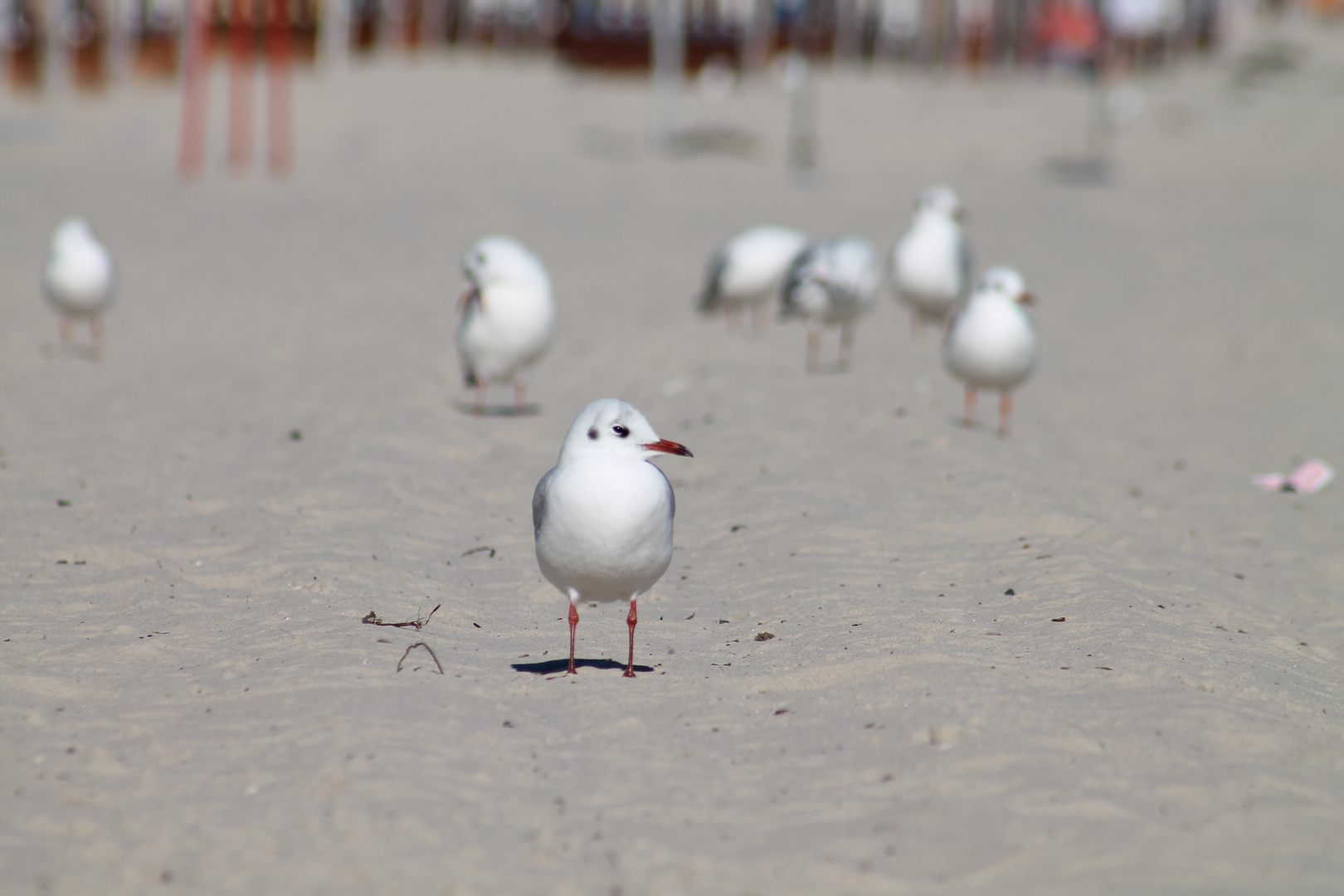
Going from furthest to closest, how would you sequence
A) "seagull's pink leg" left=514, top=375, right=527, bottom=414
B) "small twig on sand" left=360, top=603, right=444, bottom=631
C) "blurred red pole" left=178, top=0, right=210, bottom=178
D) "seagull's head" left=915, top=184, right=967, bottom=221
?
"blurred red pole" left=178, top=0, right=210, bottom=178 → "seagull's head" left=915, top=184, right=967, bottom=221 → "seagull's pink leg" left=514, top=375, right=527, bottom=414 → "small twig on sand" left=360, top=603, right=444, bottom=631

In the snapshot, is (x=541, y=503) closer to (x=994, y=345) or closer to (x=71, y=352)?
(x=994, y=345)

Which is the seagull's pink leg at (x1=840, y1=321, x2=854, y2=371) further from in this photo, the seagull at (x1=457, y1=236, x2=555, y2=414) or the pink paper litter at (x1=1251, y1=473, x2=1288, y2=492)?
the pink paper litter at (x1=1251, y1=473, x2=1288, y2=492)

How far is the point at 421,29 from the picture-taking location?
99.7ft

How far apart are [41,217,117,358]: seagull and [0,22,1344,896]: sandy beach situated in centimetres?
48

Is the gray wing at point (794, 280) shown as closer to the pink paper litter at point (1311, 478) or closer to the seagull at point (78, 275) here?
the pink paper litter at point (1311, 478)

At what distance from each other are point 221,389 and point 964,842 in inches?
294

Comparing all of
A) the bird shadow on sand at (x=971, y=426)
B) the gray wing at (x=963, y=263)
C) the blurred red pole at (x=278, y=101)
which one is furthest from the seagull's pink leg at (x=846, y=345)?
the blurred red pole at (x=278, y=101)

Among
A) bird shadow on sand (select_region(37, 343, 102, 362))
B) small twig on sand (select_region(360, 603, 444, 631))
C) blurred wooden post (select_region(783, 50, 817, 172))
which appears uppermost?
blurred wooden post (select_region(783, 50, 817, 172))

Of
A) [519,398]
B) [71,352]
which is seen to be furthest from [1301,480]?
[71,352]

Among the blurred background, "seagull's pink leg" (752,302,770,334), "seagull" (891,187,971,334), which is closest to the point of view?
"seagull" (891,187,971,334)

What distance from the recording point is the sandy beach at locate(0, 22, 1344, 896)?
3.96 m

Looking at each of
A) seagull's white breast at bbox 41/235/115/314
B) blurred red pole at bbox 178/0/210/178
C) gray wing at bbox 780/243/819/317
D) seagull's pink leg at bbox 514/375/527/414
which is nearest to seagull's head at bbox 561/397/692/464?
seagull's pink leg at bbox 514/375/527/414

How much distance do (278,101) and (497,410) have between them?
16.1 metres

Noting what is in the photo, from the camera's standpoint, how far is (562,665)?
536cm
